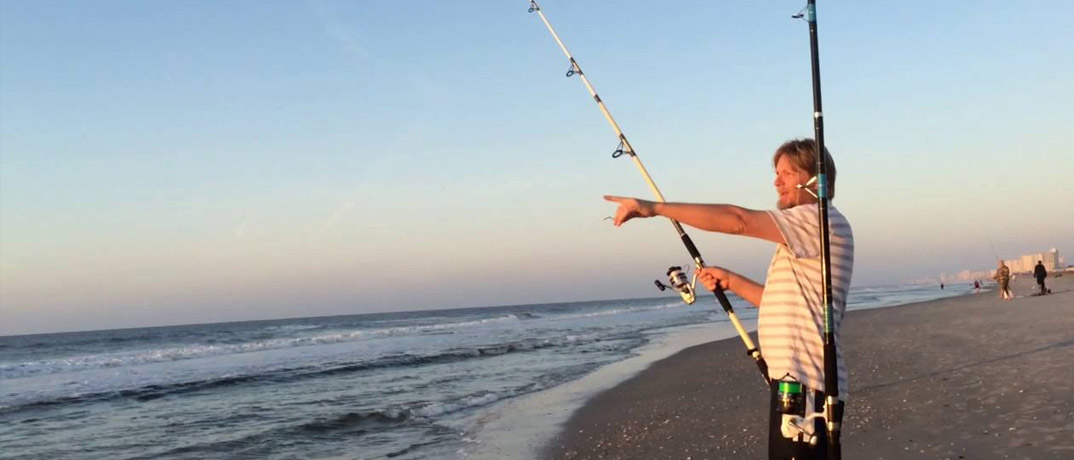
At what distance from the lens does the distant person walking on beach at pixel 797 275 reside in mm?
2186

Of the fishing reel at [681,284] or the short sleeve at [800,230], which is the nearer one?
the short sleeve at [800,230]

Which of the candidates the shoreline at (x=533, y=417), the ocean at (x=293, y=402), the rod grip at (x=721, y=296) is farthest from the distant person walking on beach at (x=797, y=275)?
the ocean at (x=293, y=402)

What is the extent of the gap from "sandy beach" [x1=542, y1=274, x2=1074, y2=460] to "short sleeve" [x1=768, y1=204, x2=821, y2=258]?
3.38 meters

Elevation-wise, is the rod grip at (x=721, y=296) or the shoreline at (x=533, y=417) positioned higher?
the rod grip at (x=721, y=296)

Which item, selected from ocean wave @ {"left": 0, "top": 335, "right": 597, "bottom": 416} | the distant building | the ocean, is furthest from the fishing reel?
the distant building

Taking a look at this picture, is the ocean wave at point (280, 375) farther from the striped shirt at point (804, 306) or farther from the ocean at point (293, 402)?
the striped shirt at point (804, 306)

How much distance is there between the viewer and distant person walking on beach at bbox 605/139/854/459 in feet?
7.17

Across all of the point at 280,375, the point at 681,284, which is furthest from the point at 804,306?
the point at 280,375

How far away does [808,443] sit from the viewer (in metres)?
2.34

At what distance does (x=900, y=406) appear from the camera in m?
6.74

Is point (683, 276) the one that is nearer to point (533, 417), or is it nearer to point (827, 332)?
point (827, 332)

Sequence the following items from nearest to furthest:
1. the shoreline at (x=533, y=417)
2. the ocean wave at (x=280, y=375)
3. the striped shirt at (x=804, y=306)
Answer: the striped shirt at (x=804, y=306) → the shoreline at (x=533, y=417) → the ocean wave at (x=280, y=375)

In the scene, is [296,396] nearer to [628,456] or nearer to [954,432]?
[628,456]

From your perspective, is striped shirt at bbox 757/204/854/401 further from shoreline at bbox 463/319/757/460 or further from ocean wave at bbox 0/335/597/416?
ocean wave at bbox 0/335/597/416
